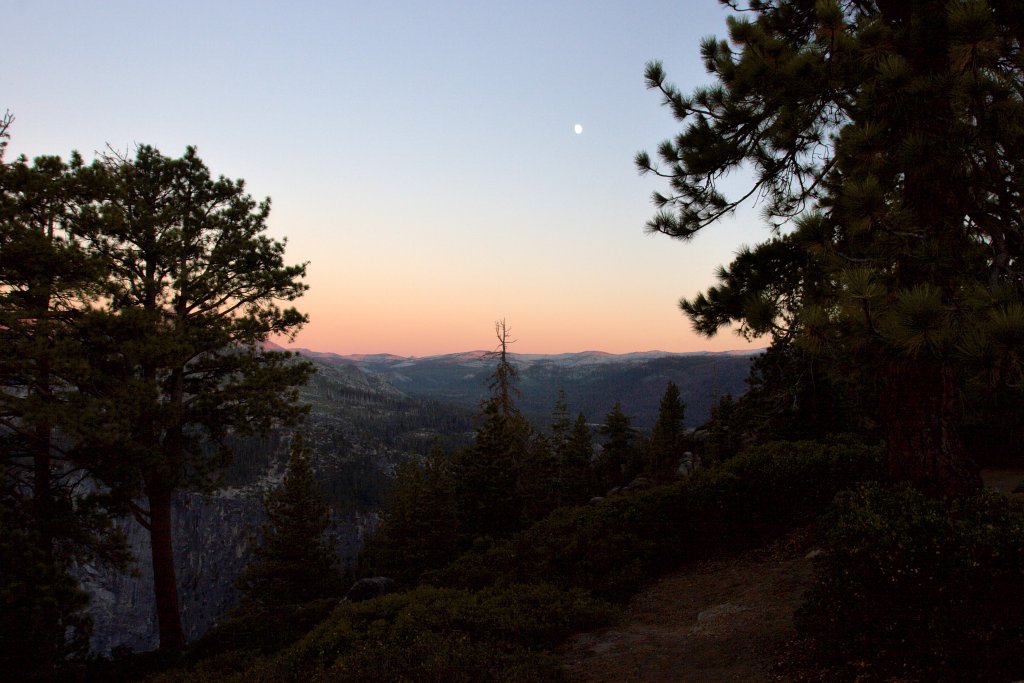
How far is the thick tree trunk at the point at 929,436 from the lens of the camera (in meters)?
7.13

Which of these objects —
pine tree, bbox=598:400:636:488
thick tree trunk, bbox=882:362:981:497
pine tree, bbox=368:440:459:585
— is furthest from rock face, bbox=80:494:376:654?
thick tree trunk, bbox=882:362:981:497

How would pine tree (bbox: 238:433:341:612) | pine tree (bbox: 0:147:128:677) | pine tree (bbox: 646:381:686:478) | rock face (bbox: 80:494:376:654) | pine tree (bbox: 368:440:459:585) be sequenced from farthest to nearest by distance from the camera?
rock face (bbox: 80:494:376:654)
pine tree (bbox: 646:381:686:478)
pine tree (bbox: 238:433:341:612)
pine tree (bbox: 368:440:459:585)
pine tree (bbox: 0:147:128:677)

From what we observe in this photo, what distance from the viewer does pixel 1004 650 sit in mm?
4488

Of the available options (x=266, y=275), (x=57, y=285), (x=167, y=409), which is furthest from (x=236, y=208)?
(x=167, y=409)

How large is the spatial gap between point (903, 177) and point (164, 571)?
18417 millimetres

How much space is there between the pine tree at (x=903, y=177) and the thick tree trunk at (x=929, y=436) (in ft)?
0.05

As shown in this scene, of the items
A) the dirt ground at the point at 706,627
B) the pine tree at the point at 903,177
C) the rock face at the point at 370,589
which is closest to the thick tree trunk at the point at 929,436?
the pine tree at the point at 903,177

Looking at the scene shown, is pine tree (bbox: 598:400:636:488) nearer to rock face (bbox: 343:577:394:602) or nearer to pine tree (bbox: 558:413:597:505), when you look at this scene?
pine tree (bbox: 558:413:597:505)

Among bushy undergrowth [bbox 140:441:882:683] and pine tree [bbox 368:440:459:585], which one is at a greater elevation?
bushy undergrowth [bbox 140:441:882:683]

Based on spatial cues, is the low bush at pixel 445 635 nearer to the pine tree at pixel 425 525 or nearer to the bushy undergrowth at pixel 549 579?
the bushy undergrowth at pixel 549 579

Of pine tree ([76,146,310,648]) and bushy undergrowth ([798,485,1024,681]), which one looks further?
pine tree ([76,146,310,648])

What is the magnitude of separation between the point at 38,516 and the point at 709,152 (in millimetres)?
15905

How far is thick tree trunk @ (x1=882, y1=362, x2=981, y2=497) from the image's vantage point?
7129mm

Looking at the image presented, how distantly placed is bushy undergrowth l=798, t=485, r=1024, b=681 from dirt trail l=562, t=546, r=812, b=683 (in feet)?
3.35
